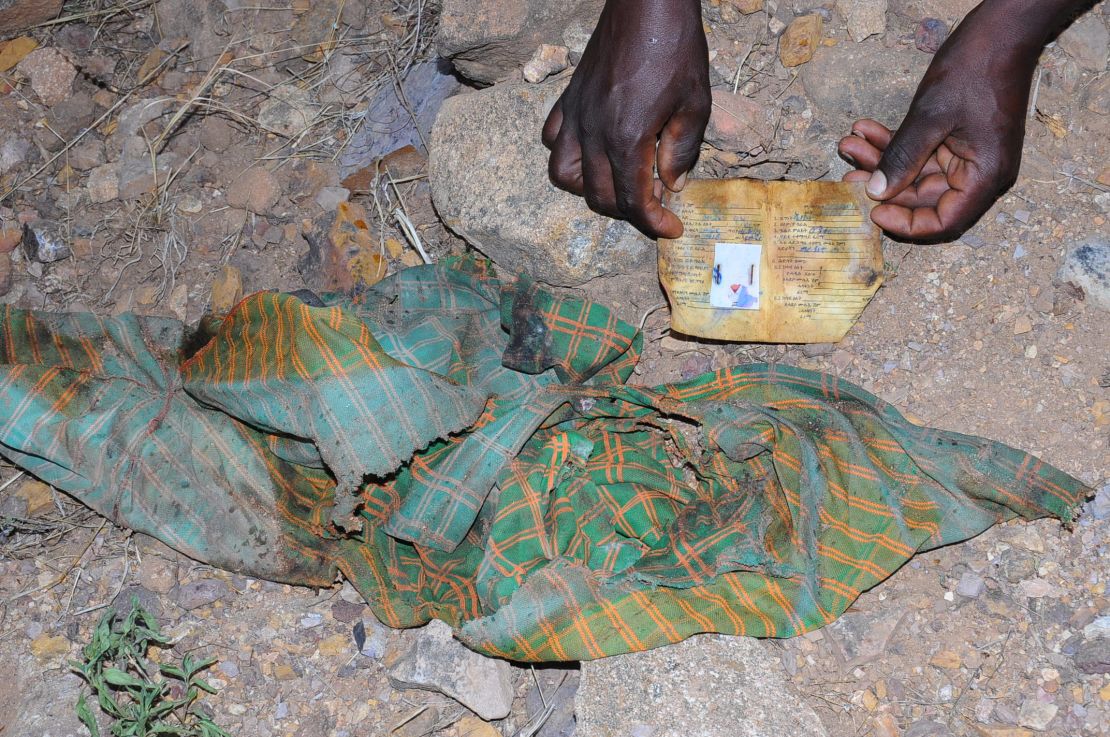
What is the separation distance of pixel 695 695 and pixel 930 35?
67.1 inches

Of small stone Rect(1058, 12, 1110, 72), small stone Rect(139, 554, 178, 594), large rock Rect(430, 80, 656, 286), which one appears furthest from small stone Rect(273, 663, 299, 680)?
small stone Rect(1058, 12, 1110, 72)

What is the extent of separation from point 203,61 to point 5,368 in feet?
4.39

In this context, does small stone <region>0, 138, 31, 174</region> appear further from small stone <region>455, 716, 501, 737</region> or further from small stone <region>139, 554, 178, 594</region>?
small stone <region>455, 716, 501, 737</region>

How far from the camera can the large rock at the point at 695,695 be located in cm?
182

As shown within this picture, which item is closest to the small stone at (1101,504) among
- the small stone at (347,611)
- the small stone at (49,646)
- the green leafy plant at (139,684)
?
the small stone at (347,611)

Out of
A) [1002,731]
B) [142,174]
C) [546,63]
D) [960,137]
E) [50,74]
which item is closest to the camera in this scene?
[1002,731]

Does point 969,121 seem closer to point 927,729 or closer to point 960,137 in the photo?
point 960,137

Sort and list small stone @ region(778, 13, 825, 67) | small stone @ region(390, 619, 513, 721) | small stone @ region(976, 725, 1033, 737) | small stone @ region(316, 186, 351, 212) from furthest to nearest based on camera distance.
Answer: small stone @ region(316, 186, 351, 212), small stone @ region(778, 13, 825, 67), small stone @ region(390, 619, 513, 721), small stone @ region(976, 725, 1033, 737)

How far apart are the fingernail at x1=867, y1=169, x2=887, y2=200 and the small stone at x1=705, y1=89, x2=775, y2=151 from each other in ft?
1.01

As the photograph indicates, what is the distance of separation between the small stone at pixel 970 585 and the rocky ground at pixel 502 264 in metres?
0.01

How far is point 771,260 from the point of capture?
2217mm

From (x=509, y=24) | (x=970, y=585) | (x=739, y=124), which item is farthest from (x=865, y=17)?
(x=970, y=585)

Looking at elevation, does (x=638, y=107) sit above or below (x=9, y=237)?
above

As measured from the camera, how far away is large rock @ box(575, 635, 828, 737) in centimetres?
182
